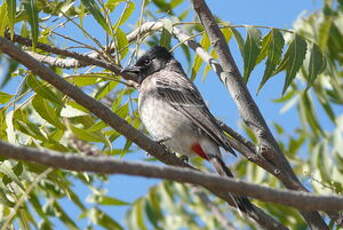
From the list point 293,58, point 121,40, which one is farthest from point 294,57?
point 121,40

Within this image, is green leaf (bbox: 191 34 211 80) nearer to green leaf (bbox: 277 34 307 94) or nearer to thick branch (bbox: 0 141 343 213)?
green leaf (bbox: 277 34 307 94)

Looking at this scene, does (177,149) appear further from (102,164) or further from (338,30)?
(102,164)

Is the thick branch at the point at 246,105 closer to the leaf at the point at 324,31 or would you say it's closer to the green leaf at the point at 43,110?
the green leaf at the point at 43,110

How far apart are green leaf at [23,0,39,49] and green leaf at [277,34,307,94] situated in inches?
39.3

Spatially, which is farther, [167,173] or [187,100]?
[187,100]

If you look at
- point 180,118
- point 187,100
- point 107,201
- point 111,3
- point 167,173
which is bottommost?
point 107,201

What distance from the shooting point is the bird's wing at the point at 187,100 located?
3379 millimetres

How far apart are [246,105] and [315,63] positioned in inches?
17.6

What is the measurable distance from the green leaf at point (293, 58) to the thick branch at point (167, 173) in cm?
135

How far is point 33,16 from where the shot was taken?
258 cm

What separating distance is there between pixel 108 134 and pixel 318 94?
1.38 m

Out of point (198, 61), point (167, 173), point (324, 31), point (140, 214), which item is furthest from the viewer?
point (140, 214)

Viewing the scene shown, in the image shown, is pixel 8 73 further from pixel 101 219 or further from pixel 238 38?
pixel 238 38

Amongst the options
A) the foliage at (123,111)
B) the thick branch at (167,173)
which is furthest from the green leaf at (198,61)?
the thick branch at (167,173)
